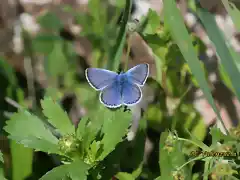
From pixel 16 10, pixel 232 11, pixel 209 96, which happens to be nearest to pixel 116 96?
pixel 209 96

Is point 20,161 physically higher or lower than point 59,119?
lower

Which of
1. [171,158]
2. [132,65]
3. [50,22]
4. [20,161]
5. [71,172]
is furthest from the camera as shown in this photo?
[50,22]

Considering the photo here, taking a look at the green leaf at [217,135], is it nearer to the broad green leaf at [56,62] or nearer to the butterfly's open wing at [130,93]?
the butterfly's open wing at [130,93]

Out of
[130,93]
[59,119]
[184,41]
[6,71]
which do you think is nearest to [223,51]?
[184,41]

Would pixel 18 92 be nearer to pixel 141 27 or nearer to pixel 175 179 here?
pixel 141 27

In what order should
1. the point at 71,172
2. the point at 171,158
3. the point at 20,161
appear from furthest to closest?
the point at 20,161, the point at 171,158, the point at 71,172

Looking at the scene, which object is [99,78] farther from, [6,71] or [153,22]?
[6,71]

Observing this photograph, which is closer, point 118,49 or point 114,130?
point 114,130

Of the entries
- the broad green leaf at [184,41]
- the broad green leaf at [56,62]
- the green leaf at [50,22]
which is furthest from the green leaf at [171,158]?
the green leaf at [50,22]
